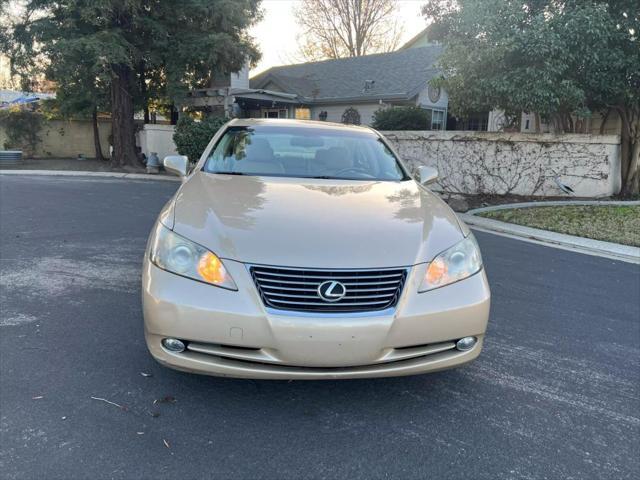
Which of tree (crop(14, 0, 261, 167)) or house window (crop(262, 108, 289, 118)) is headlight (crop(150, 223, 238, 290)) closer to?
tree (crop(14, 0, 261, 167))

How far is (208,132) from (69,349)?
12945 mm

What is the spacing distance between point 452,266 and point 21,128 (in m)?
22.7

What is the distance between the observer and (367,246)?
2516 millimetres

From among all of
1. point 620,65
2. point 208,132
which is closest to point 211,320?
point 620,65

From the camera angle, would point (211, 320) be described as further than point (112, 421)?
No

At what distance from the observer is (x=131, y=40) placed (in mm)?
16156

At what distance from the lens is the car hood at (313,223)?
96.0 inches

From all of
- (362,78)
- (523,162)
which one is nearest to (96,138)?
(362,78)

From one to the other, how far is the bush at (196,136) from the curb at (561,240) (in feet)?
30.4

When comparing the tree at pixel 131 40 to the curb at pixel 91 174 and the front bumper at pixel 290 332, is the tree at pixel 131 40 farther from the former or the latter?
the front bumper at pixel 290 332

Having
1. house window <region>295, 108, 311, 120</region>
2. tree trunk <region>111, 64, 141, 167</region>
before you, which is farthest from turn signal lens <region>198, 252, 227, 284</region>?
house window <region>295, 108, 311, 120</region>

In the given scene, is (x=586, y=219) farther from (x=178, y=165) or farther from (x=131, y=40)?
(x=131, y=40)

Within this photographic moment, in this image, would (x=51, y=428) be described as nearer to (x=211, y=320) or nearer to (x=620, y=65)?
(x=211, y=320)

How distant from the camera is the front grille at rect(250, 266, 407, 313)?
2348mm
